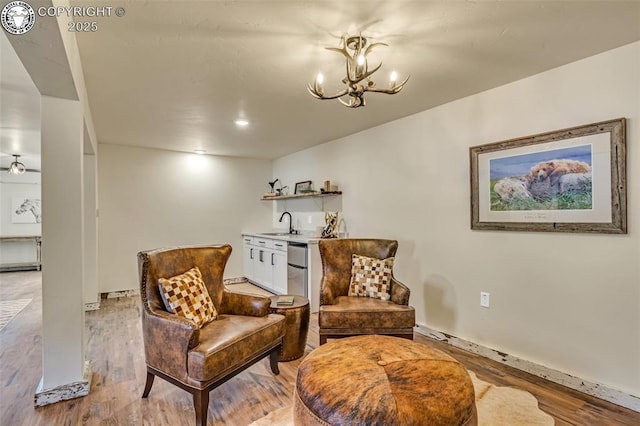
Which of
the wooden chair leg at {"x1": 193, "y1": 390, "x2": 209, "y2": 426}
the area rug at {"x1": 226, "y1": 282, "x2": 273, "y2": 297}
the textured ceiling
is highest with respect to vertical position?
the textured ceiling

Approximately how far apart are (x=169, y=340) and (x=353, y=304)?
4.70 feet

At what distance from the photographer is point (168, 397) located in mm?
2244

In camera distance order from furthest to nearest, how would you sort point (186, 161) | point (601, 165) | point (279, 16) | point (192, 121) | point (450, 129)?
point (186, 161), point (192, 121), point (450, 129), point (601, 165), point (279, 16)

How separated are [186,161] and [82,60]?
333 centimetres

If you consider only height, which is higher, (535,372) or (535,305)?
(535,305)

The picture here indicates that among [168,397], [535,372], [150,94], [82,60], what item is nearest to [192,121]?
[150,94]

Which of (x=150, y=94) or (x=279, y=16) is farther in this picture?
(x=150, y=94)

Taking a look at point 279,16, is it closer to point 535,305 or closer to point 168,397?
point 168,397

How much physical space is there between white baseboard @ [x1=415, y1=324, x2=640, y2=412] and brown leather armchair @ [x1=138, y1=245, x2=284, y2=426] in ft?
5.51

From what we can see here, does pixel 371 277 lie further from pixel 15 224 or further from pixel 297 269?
pixel 15 224

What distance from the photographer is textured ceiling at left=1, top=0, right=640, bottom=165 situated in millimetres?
1724

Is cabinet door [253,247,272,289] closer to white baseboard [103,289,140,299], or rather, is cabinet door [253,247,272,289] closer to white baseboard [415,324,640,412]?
white baseboard [103,289,140,299]

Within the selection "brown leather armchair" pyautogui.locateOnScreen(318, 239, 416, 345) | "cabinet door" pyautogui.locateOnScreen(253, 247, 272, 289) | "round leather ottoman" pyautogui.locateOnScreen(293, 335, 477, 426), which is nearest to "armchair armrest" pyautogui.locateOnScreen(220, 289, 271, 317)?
"brown leather armchair" pyautogui.locateOnScreen(318, 239, 416, 345)

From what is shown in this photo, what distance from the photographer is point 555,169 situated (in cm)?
241
